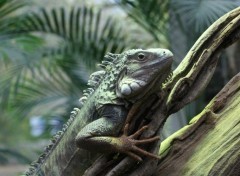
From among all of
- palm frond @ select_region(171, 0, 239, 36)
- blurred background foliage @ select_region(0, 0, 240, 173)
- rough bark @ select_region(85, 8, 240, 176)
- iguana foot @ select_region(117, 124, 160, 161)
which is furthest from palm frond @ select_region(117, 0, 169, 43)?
iguana foot @ select_region(117, 124, 160, 161)

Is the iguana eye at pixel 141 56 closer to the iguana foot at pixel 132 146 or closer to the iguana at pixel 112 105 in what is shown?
the iguana at pixel 112 105

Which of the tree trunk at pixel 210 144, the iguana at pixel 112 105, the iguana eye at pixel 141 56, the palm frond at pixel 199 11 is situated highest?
the palm frond at pixel 199 11

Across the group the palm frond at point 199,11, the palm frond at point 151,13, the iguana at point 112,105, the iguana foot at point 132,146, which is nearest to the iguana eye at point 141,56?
the iguana at point 112,105

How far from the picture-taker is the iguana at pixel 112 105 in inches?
84.1

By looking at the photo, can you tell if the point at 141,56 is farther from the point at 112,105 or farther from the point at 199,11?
the point at 199,11

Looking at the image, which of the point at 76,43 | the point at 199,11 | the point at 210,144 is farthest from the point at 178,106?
the point at 76,43

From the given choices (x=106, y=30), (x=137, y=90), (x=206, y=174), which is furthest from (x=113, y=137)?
(x=106, y=30)

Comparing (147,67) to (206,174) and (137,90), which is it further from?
(206,174)

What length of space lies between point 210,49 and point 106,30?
2.42 m

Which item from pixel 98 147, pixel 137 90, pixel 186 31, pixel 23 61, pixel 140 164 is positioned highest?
pixel 23 61

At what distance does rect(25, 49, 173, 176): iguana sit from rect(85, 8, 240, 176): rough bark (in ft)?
0.21

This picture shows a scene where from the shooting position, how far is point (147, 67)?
2.20 meters

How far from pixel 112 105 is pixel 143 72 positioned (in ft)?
0.70

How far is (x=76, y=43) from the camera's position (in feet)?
14.5
